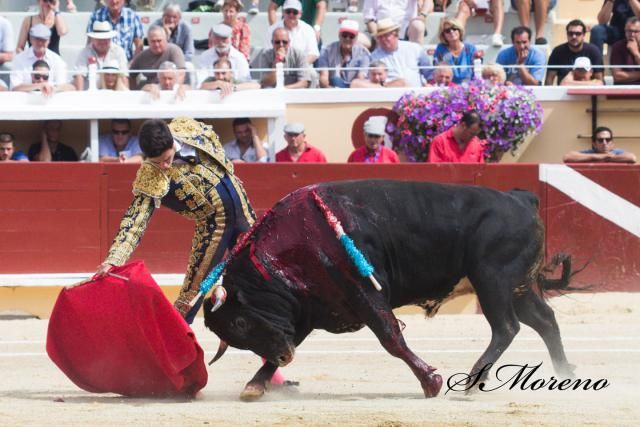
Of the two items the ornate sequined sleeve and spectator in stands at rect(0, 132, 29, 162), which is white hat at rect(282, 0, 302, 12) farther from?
the ornate sequined sleeve

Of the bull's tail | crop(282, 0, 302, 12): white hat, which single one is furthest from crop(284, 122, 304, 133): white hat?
the bull's tail

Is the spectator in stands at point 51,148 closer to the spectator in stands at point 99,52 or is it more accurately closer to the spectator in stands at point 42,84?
the spectator in stands at point 42,84

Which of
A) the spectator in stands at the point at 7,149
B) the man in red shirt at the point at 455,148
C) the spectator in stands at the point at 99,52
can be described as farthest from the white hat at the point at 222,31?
the man in red shirt at the point at 455,148

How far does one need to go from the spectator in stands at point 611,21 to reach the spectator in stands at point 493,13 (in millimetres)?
799

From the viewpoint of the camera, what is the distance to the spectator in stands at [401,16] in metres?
11.7

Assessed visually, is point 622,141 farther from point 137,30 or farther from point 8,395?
point 8,395

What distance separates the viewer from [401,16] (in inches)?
469

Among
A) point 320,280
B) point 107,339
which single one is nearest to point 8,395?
point 107,339

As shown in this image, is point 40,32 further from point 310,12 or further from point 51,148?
point 310,12

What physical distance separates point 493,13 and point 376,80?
1.62 metres

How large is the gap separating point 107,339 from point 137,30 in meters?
5.57

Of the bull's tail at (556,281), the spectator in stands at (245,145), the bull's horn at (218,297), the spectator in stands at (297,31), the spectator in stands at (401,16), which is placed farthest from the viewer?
the spectator in stands at (401,16)

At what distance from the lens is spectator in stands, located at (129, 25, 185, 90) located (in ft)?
35.9

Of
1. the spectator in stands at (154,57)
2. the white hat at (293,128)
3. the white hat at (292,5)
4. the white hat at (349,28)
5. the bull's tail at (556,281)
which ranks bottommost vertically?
the bull's tail at (556,281)
